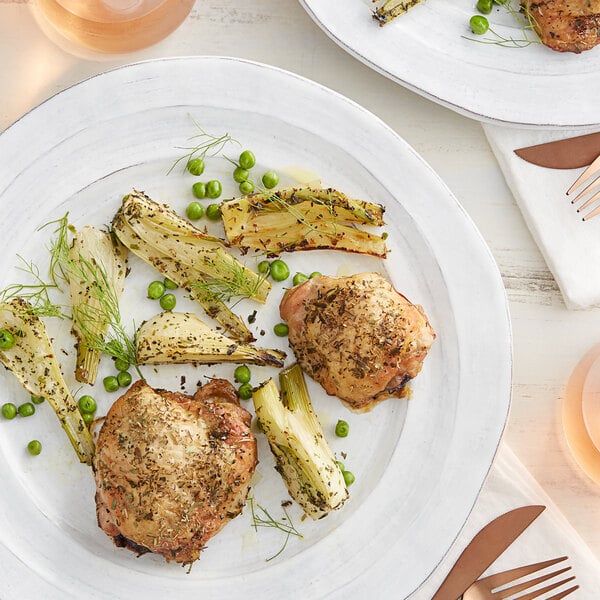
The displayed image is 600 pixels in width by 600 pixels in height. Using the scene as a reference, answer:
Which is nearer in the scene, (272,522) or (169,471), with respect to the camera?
(169,471)

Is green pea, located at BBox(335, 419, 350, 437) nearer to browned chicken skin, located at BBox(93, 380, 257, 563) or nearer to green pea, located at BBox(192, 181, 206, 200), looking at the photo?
browned chicken skin, located at BBox(93, 380, 257, 563)

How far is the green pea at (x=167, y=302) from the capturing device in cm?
314

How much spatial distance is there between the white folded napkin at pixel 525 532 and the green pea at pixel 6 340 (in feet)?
6.38

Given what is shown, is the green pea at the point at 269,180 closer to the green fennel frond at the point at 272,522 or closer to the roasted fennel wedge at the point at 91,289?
the roasted fennel wedge at the point at 91,289

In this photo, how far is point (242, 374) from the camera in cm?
316

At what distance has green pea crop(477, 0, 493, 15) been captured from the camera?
3.33 metres

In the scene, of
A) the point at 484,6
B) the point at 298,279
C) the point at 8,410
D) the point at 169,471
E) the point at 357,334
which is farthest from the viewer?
the point at 484,6

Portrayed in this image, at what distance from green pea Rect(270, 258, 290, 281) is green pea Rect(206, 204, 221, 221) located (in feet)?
0.98

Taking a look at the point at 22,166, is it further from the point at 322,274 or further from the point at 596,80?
the point at 596,80

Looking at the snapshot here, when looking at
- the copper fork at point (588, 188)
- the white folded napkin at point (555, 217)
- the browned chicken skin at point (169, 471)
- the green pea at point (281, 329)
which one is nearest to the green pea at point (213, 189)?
the green pea at point (281, 329)

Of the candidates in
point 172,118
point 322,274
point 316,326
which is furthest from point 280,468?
point 172,118

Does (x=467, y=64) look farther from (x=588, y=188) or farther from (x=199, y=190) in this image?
(x=199, y=190)

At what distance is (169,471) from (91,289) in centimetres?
79

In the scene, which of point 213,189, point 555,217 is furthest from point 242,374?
point 555,217
